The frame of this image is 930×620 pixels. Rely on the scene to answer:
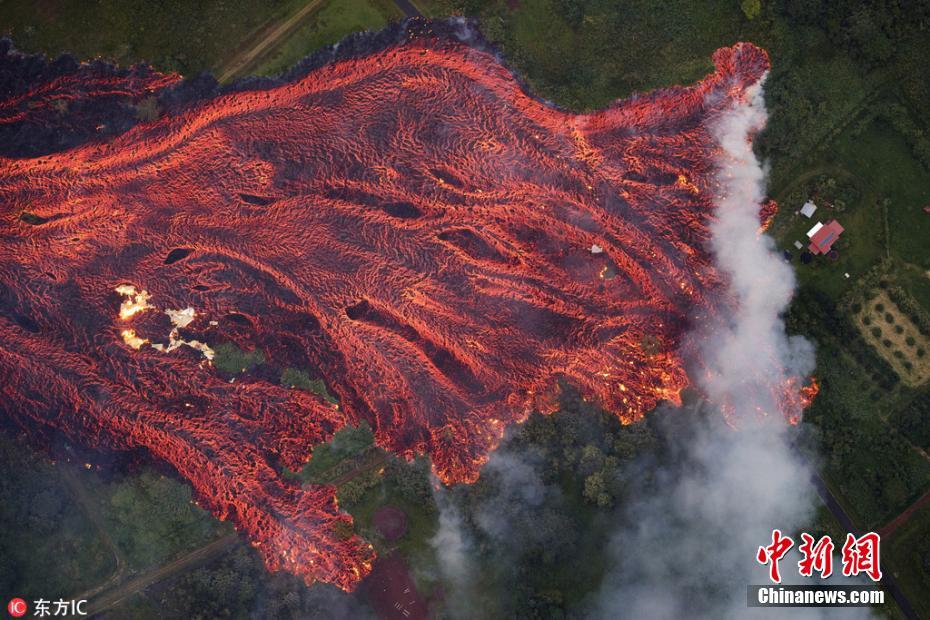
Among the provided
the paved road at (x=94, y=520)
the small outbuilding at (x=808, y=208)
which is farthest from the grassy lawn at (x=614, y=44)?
the paved road at (x=94, y=520)

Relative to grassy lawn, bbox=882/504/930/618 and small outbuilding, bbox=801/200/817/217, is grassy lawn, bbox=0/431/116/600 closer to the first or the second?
small outbuilding, bbox=801/200/817/217

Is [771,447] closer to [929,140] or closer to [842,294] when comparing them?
[842,294]

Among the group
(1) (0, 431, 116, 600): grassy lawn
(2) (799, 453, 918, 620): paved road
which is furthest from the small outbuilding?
(1) (0, 431, 116, 600): grassy lawn

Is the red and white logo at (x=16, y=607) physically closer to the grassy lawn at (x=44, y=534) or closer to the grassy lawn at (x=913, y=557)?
the grassy lawn at (x=44, y=534)

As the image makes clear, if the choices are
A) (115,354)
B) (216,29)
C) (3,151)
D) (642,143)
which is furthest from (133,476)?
(642,143)

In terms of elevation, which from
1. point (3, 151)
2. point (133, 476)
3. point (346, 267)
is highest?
point (346, 267)

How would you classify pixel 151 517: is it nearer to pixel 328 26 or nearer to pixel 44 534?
pixel 44 534
